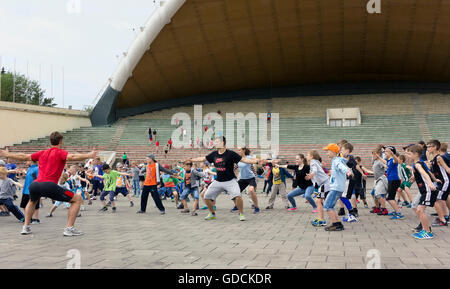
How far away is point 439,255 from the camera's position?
550cm

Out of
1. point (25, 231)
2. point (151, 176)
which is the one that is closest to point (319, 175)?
point (151, 176)

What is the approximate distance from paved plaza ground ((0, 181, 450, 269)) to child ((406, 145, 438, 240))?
0.23 metres

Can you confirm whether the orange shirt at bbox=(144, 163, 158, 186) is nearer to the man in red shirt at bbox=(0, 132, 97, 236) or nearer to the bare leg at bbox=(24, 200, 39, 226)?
the man in red shirt at bbox=(0, 132, 97, 236)

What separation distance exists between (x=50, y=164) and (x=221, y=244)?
3.51m

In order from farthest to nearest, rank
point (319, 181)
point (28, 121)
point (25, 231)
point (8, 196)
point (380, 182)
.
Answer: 1. point (28, 121)
2. point (380, 182)
3. point (8, 196)
4. point (319, 181)
5. point (25, 231)

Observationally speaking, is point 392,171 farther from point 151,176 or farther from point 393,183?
point 151,176

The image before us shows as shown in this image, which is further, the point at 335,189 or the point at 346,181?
the point at 346,181

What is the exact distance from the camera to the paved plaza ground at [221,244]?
5004 millimetres

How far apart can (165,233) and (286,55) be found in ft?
123

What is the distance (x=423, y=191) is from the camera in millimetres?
7422

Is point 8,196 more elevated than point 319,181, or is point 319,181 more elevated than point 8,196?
point 319,181

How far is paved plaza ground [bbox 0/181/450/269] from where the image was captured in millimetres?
5004

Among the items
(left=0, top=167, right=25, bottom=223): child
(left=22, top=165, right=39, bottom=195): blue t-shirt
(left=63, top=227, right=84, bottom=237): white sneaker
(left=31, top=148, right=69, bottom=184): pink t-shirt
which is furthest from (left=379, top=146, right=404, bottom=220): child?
(left=0, top=167, right=25, bottom=223): child
